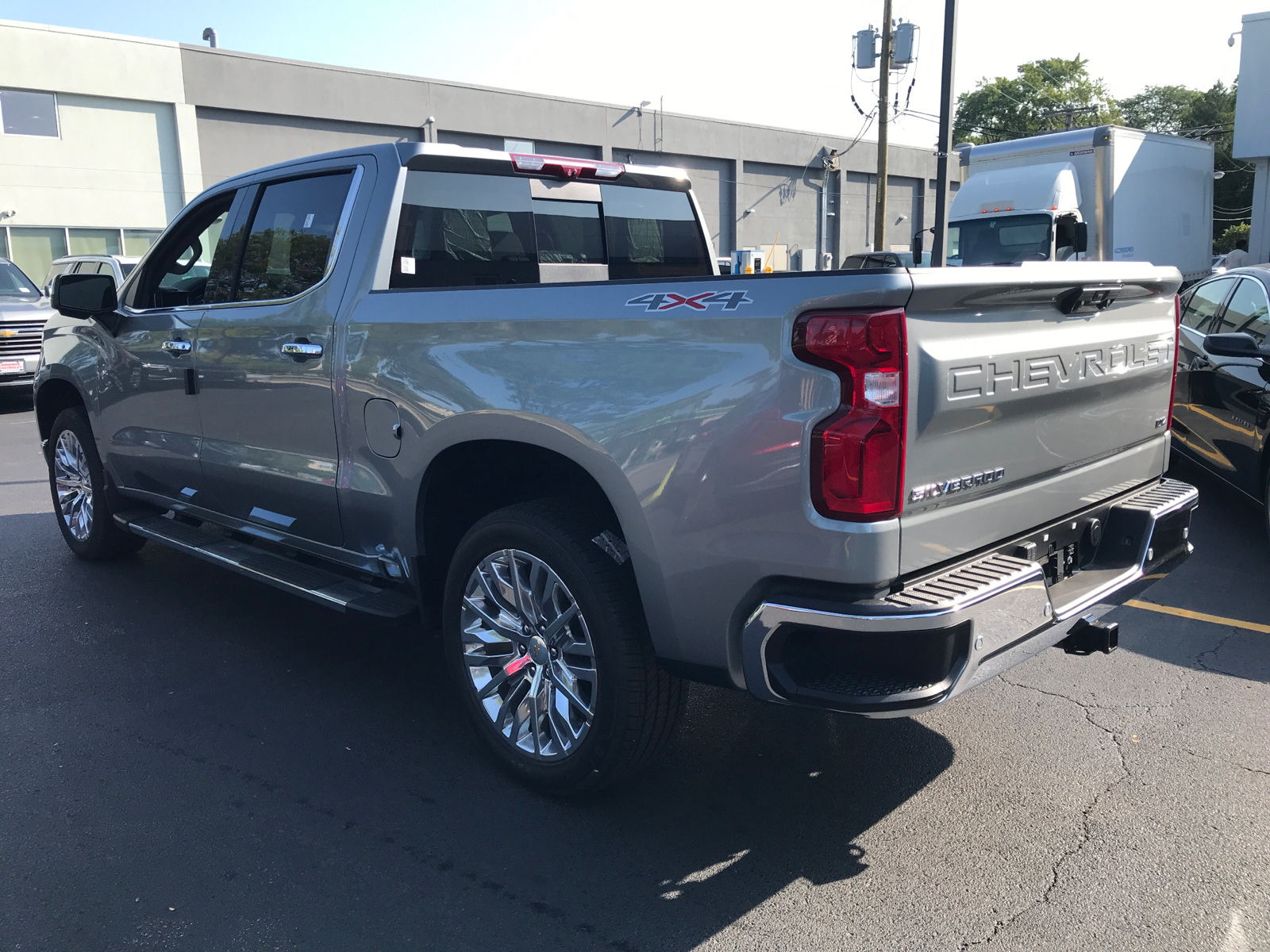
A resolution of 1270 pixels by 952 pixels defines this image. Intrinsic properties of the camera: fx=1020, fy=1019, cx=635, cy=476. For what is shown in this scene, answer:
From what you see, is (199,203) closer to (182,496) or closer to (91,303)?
(91,303)

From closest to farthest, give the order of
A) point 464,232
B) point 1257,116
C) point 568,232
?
point 464,232
point 568,232
point 1257,116

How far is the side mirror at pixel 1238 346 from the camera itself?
5.68 meters

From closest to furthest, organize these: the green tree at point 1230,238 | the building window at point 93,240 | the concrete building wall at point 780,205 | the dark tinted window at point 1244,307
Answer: the dark tinted window at point 1244,307 → the building window at point 93,240 → the concrete building wall at point 780,205 → the green tree at point 1230,238

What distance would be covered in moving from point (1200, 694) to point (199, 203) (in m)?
5.01

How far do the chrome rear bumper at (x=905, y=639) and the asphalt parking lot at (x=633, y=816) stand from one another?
0.64 meters

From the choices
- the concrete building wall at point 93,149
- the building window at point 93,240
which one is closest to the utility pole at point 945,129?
the concrete building wall at point 93,149

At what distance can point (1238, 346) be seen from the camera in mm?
5711

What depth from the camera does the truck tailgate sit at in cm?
259

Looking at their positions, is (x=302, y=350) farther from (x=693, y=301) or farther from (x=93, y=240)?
(x=93, y=240)

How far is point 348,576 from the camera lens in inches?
167

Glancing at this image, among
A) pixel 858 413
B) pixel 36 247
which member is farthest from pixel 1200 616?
pixel 36 247

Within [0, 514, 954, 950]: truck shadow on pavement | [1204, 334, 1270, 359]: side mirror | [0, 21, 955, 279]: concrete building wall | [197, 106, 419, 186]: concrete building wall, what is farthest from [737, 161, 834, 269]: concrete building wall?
[0, 514, 954, 950]: truck shadow on pavement

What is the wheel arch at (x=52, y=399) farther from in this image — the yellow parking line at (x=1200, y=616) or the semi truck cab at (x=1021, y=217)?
the semi truck cab at (x=1021, y=217)

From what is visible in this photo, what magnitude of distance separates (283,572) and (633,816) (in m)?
1.90
